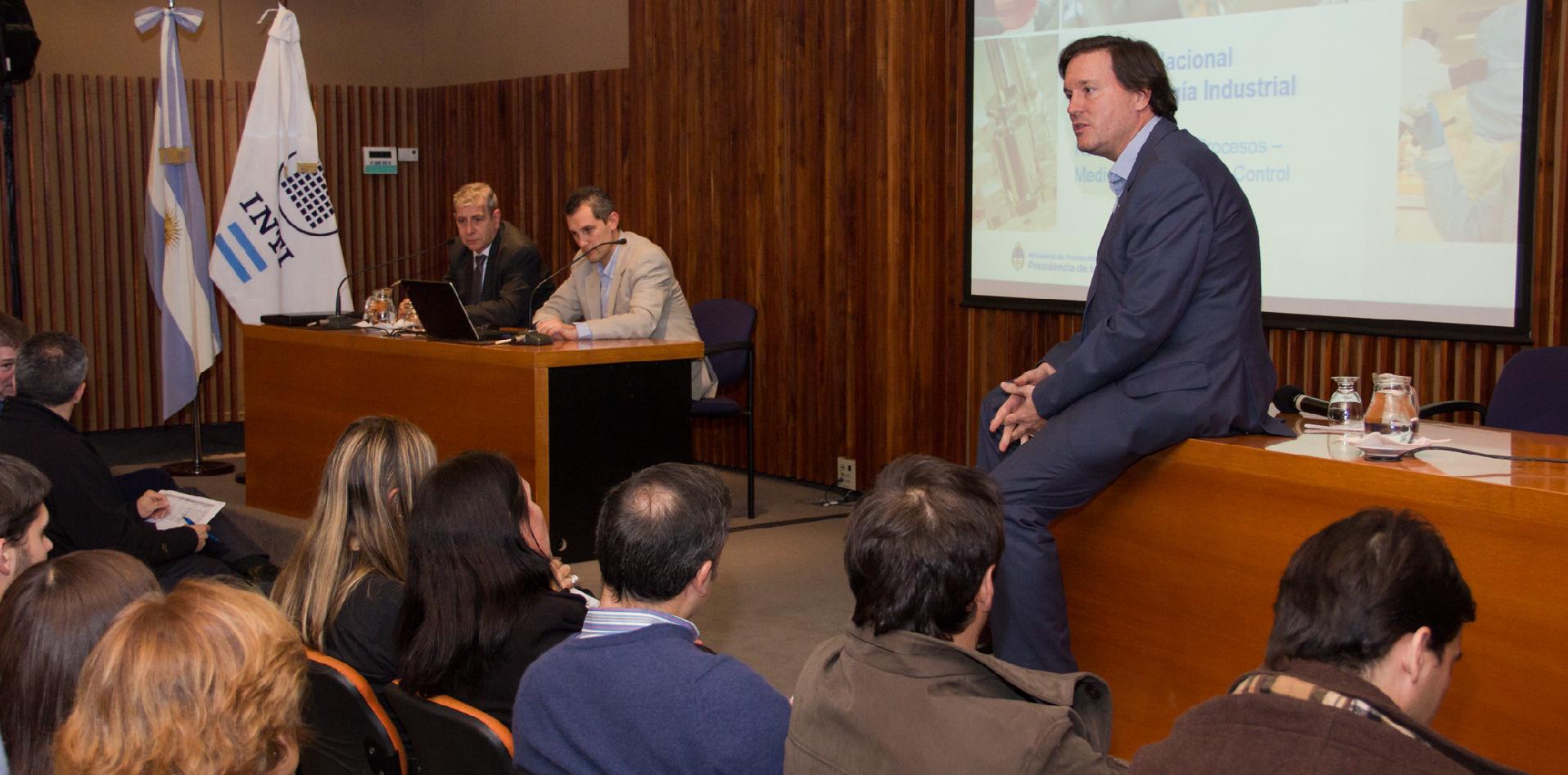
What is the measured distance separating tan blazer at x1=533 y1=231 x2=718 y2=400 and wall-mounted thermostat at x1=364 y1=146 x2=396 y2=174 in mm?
3339

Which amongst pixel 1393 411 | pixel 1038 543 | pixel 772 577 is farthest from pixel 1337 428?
pixel 772 577

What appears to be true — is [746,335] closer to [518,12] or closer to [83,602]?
[518,12]

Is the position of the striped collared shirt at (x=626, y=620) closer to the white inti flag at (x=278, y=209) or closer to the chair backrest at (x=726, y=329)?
the chair backrest at (x=726, y=329)

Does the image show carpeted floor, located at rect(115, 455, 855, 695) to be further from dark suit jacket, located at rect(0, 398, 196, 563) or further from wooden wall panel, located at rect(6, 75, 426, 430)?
wooden wall panel, located at rect(6, 75, 426, 430)

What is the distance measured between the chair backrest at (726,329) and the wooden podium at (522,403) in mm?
721

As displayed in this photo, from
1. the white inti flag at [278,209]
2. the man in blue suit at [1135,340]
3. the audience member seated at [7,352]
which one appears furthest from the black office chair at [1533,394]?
the white inti flag at [278,209]

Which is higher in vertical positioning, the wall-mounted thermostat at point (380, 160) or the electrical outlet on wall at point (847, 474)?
the wall-mounted thermostat at point (380, 160)

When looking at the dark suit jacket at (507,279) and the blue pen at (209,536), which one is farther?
the dark suit jacket at (507,279)

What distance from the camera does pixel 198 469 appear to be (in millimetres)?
7094

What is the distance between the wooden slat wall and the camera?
5.70 metres

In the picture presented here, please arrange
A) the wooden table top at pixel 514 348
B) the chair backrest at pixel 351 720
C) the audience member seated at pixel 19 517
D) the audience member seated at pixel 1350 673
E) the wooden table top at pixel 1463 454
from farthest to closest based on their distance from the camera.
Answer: the wooden table top at pixel 514 348
the wooden table top at pixel 1463 454
the audience member seated at pixel 19 517
the chair backrest at pixel 351 720
the audience member seated at pixel 1350 673

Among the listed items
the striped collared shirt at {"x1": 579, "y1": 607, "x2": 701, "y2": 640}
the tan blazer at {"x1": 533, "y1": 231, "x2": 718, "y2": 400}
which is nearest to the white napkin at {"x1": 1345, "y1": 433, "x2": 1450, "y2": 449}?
the striped collared shirt at {"x1": 579, "y1": 607, "x2": 701, "y2": 640}

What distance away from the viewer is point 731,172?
6789 mm

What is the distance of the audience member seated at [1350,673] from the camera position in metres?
1.23
